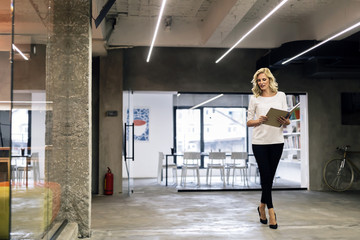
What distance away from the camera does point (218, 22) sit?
6.68 m

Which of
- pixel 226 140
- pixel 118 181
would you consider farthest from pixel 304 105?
pixel 118 181

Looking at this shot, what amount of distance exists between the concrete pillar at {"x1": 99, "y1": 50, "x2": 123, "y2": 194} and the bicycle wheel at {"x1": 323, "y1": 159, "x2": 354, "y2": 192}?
448 centimetres

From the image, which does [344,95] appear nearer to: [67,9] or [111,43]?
[111,43]

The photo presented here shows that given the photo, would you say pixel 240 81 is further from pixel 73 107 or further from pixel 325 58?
pixel 73 107

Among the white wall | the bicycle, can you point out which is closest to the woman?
the bicycle

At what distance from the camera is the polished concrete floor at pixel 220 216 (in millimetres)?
3973

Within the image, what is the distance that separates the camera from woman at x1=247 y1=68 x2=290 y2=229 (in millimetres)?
4031

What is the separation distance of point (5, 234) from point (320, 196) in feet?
21.8

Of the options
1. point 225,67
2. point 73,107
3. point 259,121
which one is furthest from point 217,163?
point 73,107

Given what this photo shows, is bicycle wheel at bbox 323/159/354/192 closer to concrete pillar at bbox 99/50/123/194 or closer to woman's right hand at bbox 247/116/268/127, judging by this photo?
concrete pillar at bbox 99/50/123/194

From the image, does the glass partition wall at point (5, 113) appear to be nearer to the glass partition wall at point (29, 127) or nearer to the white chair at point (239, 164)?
the glass partition wall at point (29, 127)

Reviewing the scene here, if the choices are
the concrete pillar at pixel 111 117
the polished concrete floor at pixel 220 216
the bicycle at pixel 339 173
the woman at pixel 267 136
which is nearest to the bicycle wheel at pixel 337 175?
the bicycle at pixel 339 173

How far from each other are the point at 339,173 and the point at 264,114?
200 inches

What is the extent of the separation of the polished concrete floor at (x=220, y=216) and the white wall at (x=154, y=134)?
3.67m
